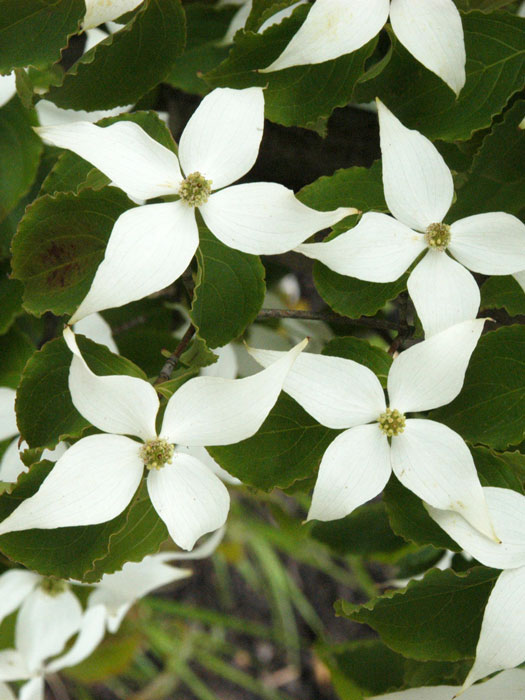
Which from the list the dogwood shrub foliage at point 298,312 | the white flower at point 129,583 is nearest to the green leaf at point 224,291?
the dogwood shrub foliage at point 298,312

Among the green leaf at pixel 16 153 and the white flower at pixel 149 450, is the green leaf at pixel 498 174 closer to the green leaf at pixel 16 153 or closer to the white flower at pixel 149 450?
the white flower at pixel 149 450

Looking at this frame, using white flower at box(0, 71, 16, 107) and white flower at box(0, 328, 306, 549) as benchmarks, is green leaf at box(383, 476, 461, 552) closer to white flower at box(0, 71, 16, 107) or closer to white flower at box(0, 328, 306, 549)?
white flower at box(0, 328, 306, 549)

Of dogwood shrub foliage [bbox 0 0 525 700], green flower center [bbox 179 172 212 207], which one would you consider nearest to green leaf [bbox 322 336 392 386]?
dogwood shrub foliage [bbox 0 0 525 700]

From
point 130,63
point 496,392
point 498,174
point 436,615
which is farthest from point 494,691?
point 130,63

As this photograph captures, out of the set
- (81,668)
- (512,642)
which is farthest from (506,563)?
(81,668)

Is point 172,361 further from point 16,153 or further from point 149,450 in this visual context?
point 16,153
